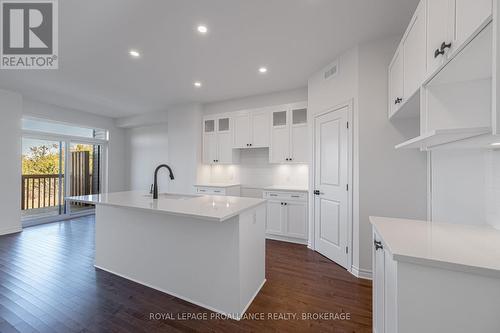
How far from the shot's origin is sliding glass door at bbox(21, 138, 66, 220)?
4.53 meters

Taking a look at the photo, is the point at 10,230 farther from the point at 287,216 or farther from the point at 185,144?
the point at 287,216

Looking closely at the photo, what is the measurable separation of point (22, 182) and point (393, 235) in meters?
6.75

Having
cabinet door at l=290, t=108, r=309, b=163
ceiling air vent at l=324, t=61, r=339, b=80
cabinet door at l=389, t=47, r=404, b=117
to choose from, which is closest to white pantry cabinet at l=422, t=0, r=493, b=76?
cabinet door at l=389, t=47, r=404, b=117

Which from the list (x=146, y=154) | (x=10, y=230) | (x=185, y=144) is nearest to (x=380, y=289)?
(x=185, y=144)

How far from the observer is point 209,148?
464 cm

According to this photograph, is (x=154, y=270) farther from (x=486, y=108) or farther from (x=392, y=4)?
(x=392, y=4)

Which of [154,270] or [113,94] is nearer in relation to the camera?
[154,270]

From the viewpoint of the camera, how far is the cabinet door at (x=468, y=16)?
2.67ft

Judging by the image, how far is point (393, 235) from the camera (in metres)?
1.11

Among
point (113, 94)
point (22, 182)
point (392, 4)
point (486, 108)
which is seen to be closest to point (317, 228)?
point (486, 108)

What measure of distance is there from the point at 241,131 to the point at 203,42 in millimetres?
2011

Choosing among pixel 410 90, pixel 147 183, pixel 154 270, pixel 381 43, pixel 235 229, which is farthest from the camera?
pixel 147 183

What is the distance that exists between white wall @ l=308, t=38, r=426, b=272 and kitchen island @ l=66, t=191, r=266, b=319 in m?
1.24

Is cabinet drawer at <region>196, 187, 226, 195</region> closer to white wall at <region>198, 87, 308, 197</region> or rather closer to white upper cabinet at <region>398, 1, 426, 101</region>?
white wall at <region>198, 87, 308, 197</region>
